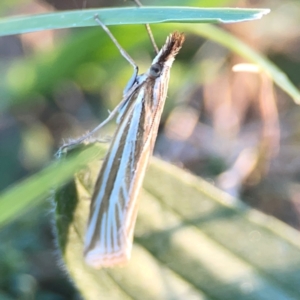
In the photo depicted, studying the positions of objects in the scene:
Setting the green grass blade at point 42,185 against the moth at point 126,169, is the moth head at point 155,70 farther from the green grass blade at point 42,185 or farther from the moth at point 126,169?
the green grass blade at point 42,185

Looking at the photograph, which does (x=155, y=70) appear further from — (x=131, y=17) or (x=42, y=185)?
(x=42, y=185)

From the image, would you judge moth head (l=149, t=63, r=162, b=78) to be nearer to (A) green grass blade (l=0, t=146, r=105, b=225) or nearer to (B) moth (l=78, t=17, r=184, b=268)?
(B) moth (l=78, t=17, r=184, b=268)

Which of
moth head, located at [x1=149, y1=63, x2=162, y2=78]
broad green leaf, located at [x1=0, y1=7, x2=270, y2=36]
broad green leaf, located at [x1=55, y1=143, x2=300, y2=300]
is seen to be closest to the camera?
broad green leaf, located at [x1=0, y1=7, x2=270, y2=36]

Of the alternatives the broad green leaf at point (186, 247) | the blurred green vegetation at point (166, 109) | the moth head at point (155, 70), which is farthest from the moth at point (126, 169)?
the blurred green vegetation at point (166, 109)

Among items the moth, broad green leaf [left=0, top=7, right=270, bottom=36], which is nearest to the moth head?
the moth

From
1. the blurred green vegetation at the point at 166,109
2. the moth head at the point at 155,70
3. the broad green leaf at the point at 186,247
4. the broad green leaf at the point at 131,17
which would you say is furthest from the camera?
the blurred green vegetation at the point at 166,109

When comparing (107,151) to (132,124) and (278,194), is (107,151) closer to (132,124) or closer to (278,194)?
(132,124)

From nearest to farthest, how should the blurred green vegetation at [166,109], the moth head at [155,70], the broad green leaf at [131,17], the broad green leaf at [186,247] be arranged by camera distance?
the broad green leaf at [131,17]
the broad green leaf at [186,247]
the moth head at [155,70]
the blurred green vegetation at [166,109]
